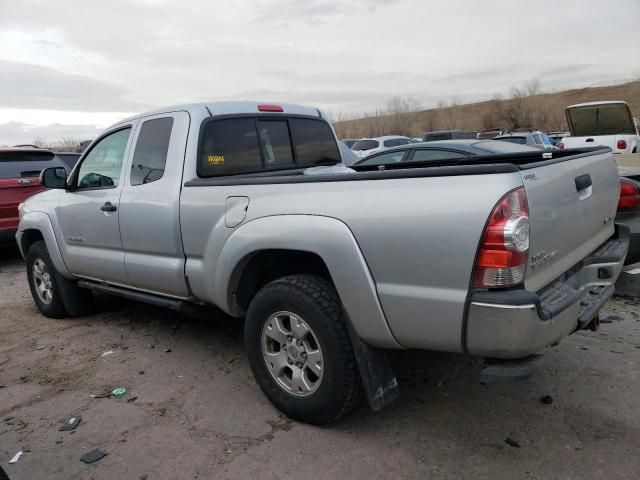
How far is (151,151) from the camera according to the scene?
163 inches

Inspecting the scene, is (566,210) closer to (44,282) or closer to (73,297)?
(73,297)

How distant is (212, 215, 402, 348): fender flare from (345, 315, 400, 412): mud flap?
2.6 inches

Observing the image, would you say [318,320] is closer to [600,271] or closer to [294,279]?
[294,279]

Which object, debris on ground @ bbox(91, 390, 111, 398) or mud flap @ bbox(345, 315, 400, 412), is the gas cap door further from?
debris on ground @ bbox(91, 390, 111, 398)

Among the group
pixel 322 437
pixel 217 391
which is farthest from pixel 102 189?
pixel 322 437

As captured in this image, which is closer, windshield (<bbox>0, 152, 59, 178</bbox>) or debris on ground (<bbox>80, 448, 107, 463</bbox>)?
debris on ground (<bbox>80, 448, 107, 463</bbox>)

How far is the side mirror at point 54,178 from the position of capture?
488cm

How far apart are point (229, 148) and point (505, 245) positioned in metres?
2.36

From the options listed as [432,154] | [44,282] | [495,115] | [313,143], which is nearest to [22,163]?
[44,282]

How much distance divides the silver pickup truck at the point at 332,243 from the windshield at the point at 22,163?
13.7 feet

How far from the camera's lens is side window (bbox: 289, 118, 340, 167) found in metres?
4.54

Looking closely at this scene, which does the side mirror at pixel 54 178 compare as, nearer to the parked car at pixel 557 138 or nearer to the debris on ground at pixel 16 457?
the debris on ground at pixel 16 457

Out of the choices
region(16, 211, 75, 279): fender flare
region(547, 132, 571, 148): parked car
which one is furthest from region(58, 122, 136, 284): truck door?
region(547, 132, 571, 148): parked car

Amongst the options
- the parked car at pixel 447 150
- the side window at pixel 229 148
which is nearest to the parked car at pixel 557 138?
the parked car at pixel 447 150
